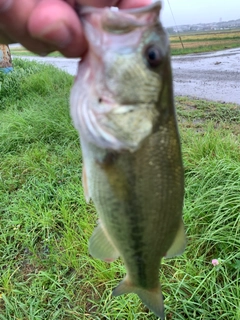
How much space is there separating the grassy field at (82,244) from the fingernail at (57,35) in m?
1.86

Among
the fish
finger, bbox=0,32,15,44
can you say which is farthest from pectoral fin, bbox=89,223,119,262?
finger, bbox=0,32,15,44

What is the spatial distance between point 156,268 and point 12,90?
717cm

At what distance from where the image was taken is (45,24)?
3.27ft

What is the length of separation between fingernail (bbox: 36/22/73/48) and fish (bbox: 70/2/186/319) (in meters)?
0.08

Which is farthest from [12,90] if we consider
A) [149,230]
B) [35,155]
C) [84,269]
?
[149,230]

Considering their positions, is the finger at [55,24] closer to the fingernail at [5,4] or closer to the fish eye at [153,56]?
the fingernail at [5,4]

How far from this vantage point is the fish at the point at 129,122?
1.10m

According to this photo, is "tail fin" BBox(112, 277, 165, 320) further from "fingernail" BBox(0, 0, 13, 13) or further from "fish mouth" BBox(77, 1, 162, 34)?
"fingernail" BBox(0, 0, 13, 13)

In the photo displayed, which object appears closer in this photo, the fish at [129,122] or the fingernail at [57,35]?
the fingernail at [57,35]

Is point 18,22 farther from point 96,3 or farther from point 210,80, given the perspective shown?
point 210,80

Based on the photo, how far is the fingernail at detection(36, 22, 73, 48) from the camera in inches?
39.0

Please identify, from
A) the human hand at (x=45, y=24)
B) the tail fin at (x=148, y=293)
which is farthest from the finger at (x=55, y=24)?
the tail fin at (x=148, y=293)

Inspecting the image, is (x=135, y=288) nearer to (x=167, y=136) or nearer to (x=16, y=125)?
(x=167, y=136)

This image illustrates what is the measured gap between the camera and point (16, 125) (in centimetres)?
548
